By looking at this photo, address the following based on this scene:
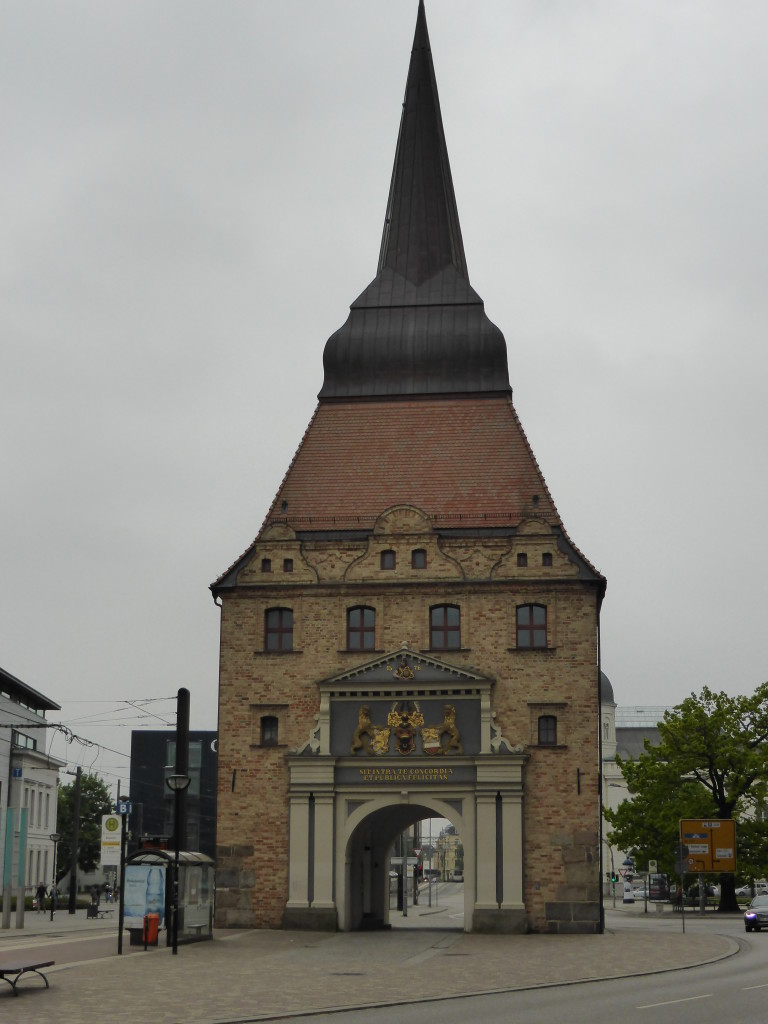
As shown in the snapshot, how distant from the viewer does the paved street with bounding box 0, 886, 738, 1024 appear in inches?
848

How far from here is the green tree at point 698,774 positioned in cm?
6344

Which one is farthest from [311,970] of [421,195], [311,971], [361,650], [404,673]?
[421,195]

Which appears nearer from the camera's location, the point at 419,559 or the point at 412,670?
the point at 412,670

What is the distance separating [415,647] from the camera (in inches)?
1788

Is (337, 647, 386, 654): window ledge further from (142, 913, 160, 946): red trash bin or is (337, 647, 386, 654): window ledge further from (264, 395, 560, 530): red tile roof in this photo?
(142, 913, 160, 946): red trash bin

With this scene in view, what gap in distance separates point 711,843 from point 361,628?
819 inches

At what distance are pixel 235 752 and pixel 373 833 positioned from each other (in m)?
7.11

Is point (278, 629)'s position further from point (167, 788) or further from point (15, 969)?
point (167, 788)

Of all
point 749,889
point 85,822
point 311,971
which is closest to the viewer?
point 311,971

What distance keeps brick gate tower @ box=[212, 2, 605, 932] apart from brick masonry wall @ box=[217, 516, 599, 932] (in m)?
0.05

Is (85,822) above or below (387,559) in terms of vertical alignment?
below

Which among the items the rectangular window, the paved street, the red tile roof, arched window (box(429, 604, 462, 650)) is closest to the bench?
the paved street

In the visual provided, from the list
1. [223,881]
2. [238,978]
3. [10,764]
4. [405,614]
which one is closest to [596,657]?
[405,614]

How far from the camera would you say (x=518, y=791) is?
43.2 metres
